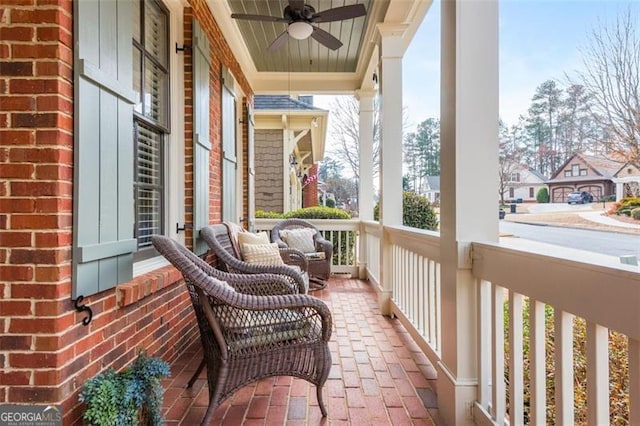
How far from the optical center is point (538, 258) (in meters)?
1.26

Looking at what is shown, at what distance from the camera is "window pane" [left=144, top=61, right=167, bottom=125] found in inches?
99.5

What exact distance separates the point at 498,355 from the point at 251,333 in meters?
1.13

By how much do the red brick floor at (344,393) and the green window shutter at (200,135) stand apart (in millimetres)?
1002

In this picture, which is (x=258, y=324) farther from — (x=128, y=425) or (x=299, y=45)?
(x=299, y=45)

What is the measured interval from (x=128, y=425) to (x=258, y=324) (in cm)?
66

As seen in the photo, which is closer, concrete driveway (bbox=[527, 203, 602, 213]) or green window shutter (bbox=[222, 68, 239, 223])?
concrete driveway (bbox=[527, 203, 602, 213])

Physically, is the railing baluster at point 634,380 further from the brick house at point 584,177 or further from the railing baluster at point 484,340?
the railing baluster at point 484,340

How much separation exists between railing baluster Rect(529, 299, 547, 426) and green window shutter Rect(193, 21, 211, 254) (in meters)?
2.41

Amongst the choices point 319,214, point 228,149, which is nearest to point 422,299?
point 228,149

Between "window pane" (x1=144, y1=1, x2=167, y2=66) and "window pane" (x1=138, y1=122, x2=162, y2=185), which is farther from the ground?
"window pane" (x1=144, y1=1, x2=167, y2=66)

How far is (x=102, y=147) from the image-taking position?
1.63m

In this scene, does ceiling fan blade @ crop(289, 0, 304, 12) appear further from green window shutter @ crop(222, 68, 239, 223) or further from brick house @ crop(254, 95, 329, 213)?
brick house @ crop(254, 95, 329, 213)

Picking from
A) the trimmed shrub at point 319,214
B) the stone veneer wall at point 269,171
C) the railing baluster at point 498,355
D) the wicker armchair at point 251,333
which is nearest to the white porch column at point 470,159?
the railing baluster at point 498,355

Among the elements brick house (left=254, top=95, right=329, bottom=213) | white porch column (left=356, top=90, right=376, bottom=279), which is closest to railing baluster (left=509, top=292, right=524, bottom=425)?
white porch column (left=356, top=90, right=376, bottom=279)
